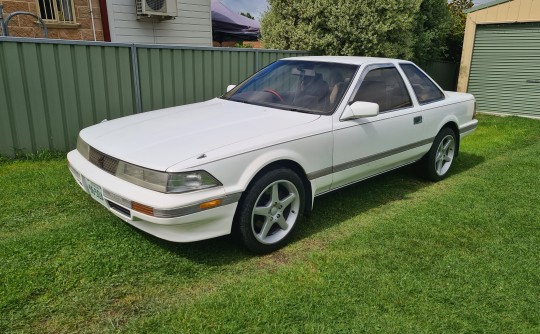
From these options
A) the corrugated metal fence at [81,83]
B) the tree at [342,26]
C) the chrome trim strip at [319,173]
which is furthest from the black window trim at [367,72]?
the tree at [342,26]

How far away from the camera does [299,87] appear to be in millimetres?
4176

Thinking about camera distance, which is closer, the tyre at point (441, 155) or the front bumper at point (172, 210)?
the front bumper at point (172, 210)

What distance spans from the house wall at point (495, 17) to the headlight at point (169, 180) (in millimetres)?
10926

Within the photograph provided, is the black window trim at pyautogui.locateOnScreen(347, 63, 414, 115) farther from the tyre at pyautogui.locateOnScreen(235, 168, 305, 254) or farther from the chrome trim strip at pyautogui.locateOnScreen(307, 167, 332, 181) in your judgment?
the tyre at pyautogui.locateOnScreen(235, 168, 305, 254)

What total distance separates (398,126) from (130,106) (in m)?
3.89

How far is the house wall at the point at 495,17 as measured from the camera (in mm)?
10445

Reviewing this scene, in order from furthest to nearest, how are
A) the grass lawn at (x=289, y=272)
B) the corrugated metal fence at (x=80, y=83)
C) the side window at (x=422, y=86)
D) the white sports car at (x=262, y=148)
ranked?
the corrugated metal fence at (x=80, y=83)
the side window at (x=422, y=86)
the white sports car at (x=262, y=148)
the grass lawn at (x=289, y=272)

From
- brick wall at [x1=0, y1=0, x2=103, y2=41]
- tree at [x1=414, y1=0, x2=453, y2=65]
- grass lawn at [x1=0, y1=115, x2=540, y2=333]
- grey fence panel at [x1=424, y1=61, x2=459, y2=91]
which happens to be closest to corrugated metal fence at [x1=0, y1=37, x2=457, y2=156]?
grass lawn at [x1=0, y1=115, x2=540, y2=333]

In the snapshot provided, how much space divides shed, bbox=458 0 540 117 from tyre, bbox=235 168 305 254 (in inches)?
399

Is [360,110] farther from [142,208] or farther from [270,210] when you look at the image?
[142,208]

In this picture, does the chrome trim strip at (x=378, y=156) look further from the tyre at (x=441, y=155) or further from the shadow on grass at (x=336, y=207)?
the shadow on grass at (x=336, y=207)

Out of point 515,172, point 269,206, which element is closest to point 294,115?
point 269,206

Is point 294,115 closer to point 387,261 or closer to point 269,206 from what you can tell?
point 269,206

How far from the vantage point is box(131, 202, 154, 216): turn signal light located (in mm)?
2744
